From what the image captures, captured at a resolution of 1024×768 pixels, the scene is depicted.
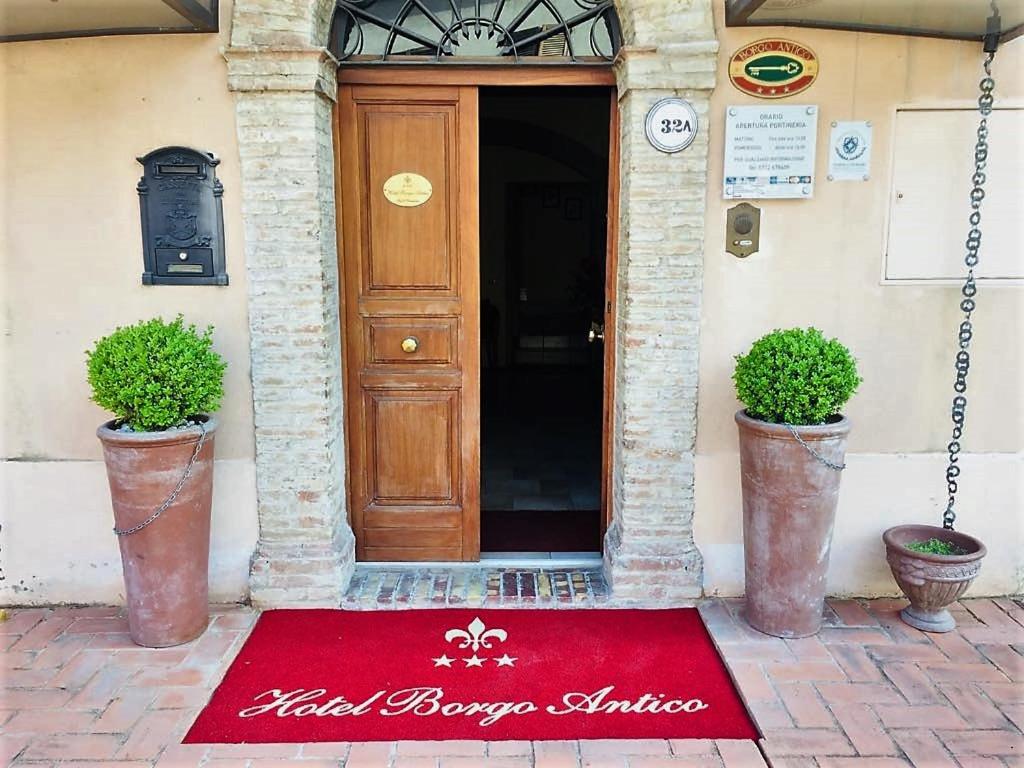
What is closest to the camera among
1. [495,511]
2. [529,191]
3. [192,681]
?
[192,681]

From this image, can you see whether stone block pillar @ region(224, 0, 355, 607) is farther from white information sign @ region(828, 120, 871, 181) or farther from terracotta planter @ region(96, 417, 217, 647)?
white information sign @ region(828, 120, 871, 181)

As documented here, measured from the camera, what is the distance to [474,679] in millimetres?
3352

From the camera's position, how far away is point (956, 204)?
3857mm

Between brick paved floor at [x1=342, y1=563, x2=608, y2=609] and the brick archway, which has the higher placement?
the brick archway

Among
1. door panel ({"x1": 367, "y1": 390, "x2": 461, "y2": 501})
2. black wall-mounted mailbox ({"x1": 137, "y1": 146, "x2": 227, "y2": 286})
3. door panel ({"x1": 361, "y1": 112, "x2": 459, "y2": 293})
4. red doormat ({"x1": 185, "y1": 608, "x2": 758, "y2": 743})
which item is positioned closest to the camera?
red doormat ({"x1": 185, "y1": 608, "x2": 758, "y2": 743})

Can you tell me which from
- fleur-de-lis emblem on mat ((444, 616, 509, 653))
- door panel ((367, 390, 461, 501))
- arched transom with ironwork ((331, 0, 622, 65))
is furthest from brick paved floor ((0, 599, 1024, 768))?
arched transom with ironwork ((331, 0, 622, 65))

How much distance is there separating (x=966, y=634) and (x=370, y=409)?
10.3 feet

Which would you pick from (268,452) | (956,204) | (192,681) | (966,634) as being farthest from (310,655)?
(956,204)

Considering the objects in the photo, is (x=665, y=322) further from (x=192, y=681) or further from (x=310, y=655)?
(x=192, y=681)

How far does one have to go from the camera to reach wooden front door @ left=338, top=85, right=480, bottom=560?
13.1 ft

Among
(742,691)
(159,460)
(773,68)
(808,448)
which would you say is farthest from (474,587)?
(773,68)

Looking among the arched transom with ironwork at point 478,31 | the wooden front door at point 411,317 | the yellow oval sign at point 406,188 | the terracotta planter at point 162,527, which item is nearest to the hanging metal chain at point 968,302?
the arched transom with ironwork at point 478,31

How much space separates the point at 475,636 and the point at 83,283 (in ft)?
8.32

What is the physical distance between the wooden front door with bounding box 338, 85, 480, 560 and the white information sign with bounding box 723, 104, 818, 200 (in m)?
1.28
